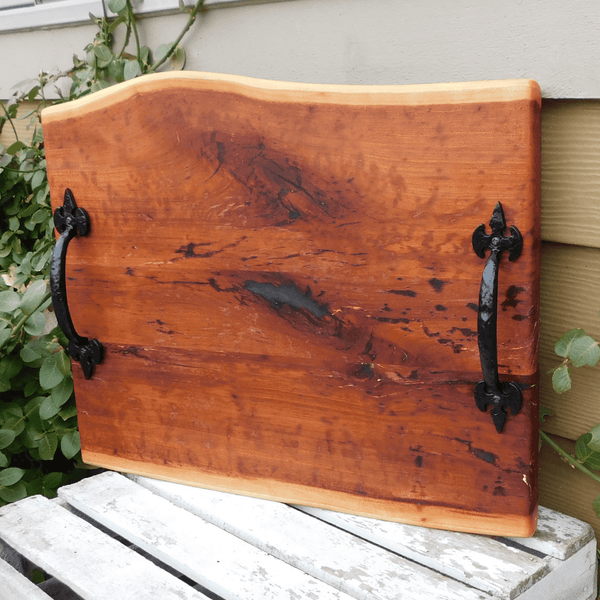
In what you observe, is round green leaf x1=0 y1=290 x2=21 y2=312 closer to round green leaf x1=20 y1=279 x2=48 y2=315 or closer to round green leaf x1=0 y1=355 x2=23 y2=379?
round green leaf x1=20 y1=279 x2=48 y2=315

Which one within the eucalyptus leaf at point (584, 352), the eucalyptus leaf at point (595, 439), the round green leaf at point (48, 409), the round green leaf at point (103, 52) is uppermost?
the round green leaf at point (103, 52)

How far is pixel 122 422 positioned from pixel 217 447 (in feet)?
0.76

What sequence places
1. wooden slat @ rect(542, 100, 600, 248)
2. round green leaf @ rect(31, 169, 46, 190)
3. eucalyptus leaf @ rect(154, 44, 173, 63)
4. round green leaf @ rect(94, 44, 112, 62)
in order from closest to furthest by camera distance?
wooden slat @ rect(542, 100, 600, 248) < eucalyptus leaf @ rect(154, 44, 173, 63) < round green leaf @ rect(94, 44, 112, 62) < round green leaf @ rect(31, 169, 46, 190)

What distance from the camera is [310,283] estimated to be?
1075 millimetres

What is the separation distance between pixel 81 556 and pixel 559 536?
789 millimetres

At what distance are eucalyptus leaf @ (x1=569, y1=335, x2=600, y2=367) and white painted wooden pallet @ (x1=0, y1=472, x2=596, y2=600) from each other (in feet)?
0.93

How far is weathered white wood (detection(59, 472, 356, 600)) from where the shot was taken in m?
0.93

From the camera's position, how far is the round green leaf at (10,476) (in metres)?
1.47

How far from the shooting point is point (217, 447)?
3.98ft

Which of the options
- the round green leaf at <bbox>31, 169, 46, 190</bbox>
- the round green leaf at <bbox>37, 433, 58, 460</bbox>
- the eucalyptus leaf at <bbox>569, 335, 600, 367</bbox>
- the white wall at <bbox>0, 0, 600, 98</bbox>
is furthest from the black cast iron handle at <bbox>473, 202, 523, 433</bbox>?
the round green leaf at <bbox>31, 169, 46, 190</bbox>

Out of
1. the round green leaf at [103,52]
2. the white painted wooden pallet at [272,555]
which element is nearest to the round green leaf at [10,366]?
the white painted wooden pallet at [272,555]

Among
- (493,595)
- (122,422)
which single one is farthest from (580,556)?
(122,422)

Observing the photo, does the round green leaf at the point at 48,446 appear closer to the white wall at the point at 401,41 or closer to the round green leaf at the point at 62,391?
the round green leaf at the point at 62,391

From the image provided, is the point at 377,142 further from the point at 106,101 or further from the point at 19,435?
the point at 19,435
